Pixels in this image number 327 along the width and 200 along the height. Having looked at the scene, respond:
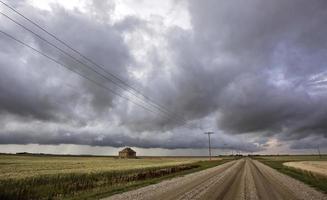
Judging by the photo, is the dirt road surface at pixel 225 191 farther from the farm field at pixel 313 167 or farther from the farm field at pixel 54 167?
the farm field at pixel 313 167

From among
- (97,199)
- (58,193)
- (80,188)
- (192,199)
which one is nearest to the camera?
(192,199)

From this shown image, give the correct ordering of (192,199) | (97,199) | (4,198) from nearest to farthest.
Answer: (192,199) < (97,199) < (4,198)

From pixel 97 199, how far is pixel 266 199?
9151 millimetres

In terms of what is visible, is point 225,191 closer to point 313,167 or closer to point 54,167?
point 54,167

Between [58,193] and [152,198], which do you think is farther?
[58,193]

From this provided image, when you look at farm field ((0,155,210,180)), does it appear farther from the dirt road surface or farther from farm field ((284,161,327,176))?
farm field ((284,161,327,176))

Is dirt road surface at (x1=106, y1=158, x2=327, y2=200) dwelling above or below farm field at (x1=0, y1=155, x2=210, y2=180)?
below

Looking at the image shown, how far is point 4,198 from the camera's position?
17.6 meters

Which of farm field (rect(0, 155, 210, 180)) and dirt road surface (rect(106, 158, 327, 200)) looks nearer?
dirt road surface (rect(106, 158, 327, 200))

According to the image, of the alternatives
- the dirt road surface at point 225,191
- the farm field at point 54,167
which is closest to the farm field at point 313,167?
the dirt road surface at point 225,191

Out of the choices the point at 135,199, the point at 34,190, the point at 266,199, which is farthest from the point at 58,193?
the point at 266,199

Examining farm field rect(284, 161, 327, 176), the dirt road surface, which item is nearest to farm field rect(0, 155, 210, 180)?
the dirt road surface

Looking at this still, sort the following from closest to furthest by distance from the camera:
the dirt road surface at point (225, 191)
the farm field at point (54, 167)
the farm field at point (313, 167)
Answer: the dirt road surface at point (225, 191) → the farm field at point (54, 167) → the farm field at point (313, 167)

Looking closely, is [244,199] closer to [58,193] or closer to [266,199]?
[266,199]
